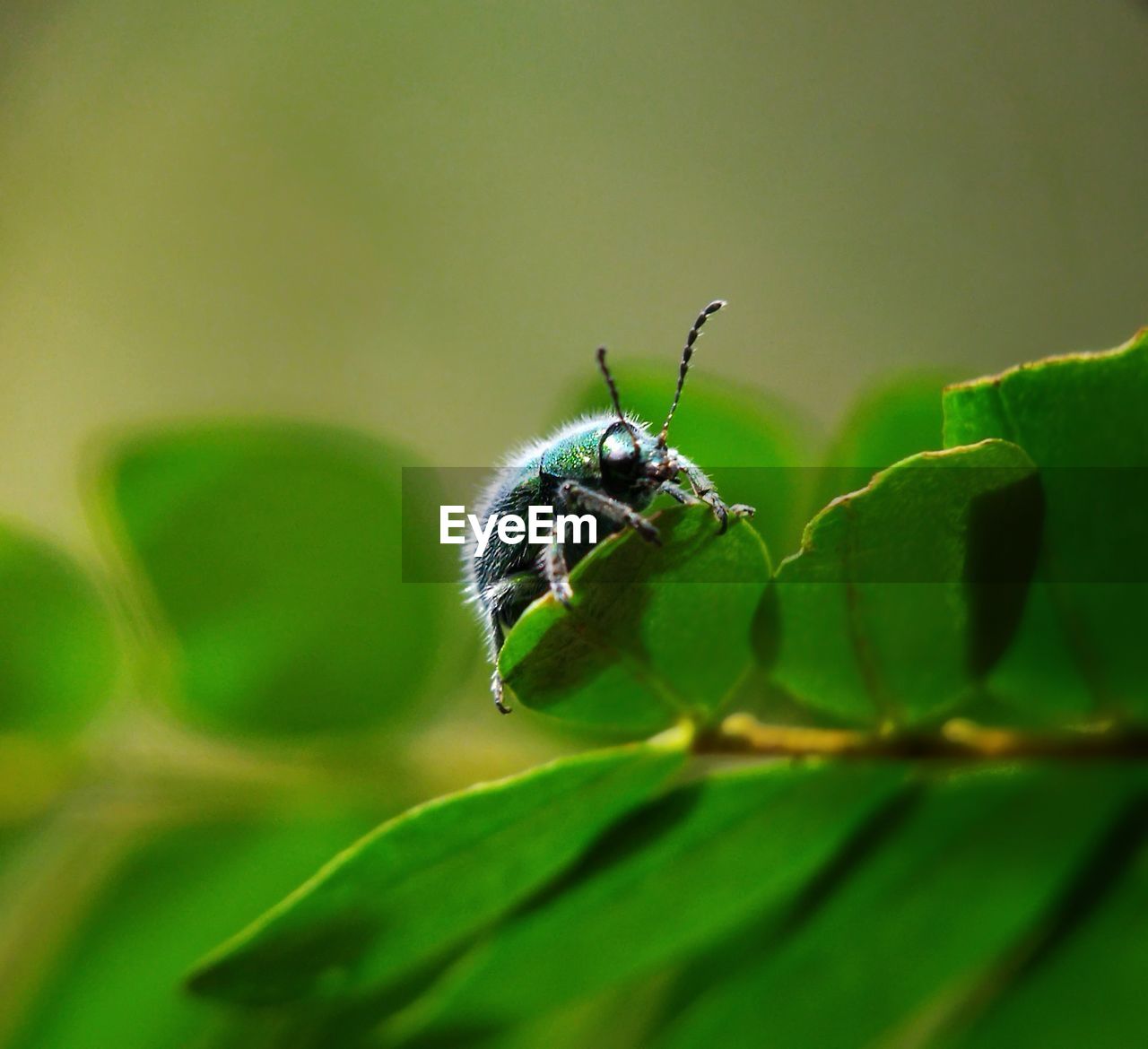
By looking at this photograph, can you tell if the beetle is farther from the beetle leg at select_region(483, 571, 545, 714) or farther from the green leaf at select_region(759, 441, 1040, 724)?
the green leaf at select_region(759, 441, 1040, 724)

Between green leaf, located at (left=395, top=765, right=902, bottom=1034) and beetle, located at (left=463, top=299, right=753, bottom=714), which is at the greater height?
beetle, located at (left=463, top=299, right=753, bottom=714)

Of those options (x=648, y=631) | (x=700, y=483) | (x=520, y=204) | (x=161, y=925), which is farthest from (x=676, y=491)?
(x=520, y=204)

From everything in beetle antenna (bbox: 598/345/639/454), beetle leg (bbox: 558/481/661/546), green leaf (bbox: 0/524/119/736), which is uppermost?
beetle antenna (bbox: 598/345/639/454)

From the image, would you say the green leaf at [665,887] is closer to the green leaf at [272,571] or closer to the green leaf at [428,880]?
the green leaf at [428,880]

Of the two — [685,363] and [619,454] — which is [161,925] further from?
[685,363]

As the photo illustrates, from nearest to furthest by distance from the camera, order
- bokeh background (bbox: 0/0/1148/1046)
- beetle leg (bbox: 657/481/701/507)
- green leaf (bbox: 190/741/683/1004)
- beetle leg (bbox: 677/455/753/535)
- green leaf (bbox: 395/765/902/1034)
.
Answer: green leaf (bbox: 190/741/683/1004)
green leaf (bbox: 395/765/902/1034)
beetle leg (bbox: 677/455/753/535)
beetle leg (bbox: 657/481/701/507)
bokeh background (bbox: 0/0/1148/1046)

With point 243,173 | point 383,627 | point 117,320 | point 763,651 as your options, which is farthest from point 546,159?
point 763,651

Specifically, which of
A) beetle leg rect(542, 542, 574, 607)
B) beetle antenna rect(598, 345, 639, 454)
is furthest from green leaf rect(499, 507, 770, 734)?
beetle antenna rect(598, 345, 639, 454)
